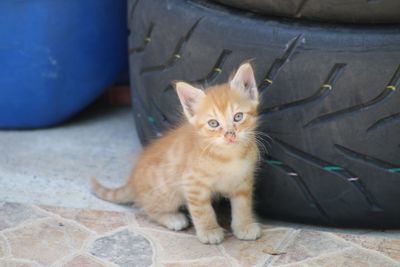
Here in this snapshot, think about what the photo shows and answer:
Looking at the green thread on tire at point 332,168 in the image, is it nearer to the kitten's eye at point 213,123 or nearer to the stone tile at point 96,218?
the kitten's eye at point 213,123

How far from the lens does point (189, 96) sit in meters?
2.81

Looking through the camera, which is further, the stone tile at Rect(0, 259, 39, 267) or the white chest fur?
the white chest fur

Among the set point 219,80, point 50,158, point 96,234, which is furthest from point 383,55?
point 50,158

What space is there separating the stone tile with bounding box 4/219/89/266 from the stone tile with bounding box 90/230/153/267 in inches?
3.4

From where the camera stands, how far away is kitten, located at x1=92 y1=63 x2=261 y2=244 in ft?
9.02

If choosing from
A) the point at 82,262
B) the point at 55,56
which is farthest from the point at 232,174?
the point at 55,56

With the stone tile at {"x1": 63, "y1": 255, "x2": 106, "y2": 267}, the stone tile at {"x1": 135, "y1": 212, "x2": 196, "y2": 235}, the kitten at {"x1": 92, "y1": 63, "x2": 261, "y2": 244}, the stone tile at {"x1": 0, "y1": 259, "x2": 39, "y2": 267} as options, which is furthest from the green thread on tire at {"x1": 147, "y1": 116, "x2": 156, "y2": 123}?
the stone tile at {"x1": 0, "y1": 259, "x2": 39, "y2": 267}

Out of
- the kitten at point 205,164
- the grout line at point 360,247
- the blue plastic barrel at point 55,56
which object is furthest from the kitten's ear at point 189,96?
the blue plastic barrel at point 55,56

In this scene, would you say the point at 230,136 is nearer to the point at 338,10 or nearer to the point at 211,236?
the point at 211,236

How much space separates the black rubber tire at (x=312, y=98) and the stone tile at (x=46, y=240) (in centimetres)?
77

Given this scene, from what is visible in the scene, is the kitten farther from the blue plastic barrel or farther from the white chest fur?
the blue plastic barrel

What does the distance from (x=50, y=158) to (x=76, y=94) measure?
0.48m

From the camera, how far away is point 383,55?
258cm

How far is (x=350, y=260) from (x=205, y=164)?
0.67m
